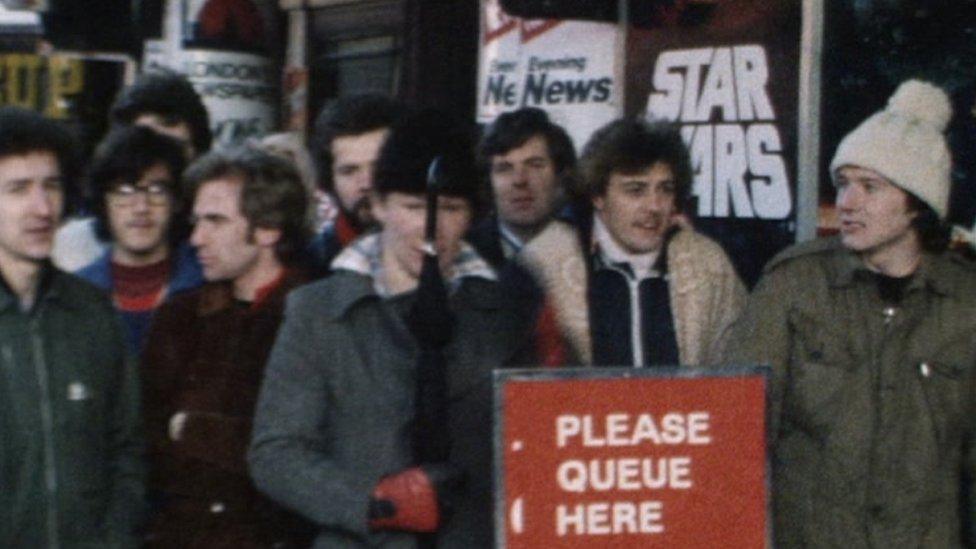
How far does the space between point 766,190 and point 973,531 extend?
2981mm

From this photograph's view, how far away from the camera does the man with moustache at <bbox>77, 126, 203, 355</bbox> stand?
5277 mm

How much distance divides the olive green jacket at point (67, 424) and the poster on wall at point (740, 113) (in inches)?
135

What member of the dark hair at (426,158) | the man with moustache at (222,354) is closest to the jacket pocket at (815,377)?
the dark hair at (426,158)

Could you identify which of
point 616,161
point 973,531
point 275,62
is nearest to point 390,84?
point 275,62

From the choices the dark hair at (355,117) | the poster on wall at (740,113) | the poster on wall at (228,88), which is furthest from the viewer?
the poster on wall at (228,88)

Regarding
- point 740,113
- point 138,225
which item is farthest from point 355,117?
point 740,113

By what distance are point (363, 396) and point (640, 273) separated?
1224 mm

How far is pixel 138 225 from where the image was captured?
5277 mm

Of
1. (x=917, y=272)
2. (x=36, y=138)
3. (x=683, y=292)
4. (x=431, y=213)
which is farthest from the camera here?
(x=683, y=292)

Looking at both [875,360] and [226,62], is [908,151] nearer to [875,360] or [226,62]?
[875,360]

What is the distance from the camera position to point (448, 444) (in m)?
4.20

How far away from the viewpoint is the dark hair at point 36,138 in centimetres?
459

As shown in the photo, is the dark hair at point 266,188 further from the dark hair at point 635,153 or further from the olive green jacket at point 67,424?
the dark hair at point 635,153

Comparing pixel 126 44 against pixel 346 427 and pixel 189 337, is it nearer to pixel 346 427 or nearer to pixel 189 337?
pixel 189 337
